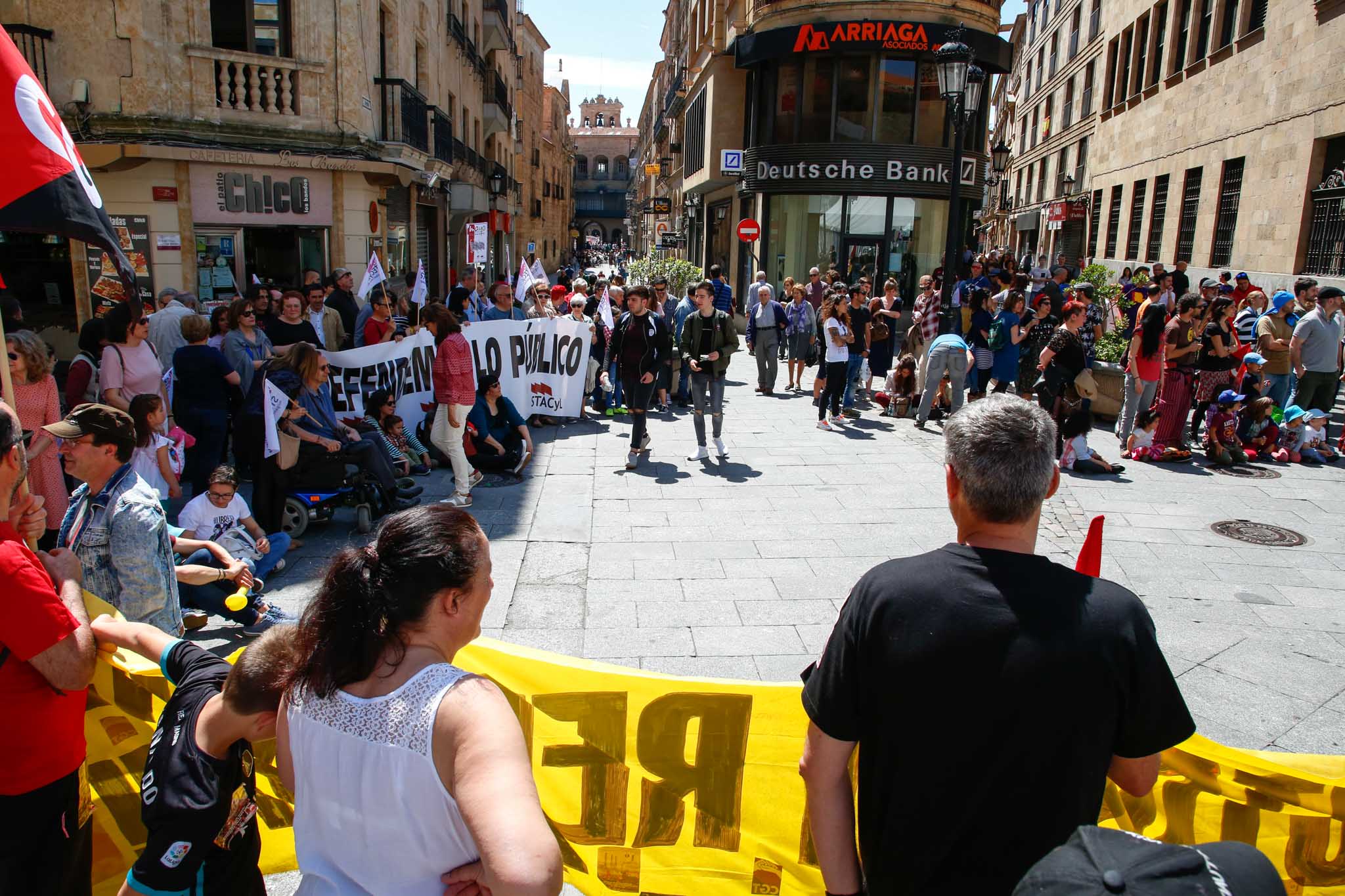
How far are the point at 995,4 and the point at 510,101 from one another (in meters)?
23.5

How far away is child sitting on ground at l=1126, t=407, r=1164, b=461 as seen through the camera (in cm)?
1027

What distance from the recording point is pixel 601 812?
303cm

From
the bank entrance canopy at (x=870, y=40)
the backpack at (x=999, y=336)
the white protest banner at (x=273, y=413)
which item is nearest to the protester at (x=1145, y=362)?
the backpack at (x=999, y=336)

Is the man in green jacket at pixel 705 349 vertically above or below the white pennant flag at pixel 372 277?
below

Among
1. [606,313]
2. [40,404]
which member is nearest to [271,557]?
[40,404]

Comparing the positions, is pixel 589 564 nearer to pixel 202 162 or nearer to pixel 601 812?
pixel 601 812

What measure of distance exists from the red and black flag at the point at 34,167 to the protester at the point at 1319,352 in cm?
1185

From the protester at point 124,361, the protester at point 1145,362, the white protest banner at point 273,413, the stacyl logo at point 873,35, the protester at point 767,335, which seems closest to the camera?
the white protest banner at point 273,413

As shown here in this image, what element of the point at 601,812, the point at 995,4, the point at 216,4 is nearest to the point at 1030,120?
the point at 995,4

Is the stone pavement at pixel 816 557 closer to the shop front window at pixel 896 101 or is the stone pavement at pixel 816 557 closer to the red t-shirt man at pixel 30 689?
the red t-shirt man at pixel 30 689

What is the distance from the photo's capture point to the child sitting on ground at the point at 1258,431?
34.3ft

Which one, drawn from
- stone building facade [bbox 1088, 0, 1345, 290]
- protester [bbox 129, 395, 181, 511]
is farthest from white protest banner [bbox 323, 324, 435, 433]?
stone building facade [bbox 1088, 0, 1345, 290]

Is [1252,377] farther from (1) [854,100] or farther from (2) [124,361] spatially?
(1) [854,100]

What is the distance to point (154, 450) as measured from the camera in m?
6.39
